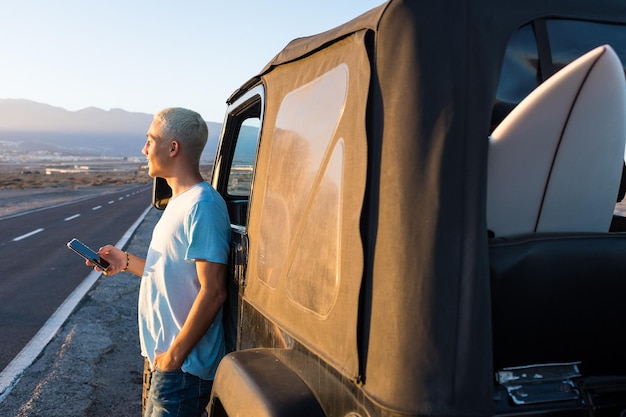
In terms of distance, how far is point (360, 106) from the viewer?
152cm

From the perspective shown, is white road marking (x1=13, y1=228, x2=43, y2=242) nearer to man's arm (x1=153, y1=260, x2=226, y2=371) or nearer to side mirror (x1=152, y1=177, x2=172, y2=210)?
side mirror (x1=152, y1=177, x2=172, y2=210)

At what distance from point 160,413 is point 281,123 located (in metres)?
1.32

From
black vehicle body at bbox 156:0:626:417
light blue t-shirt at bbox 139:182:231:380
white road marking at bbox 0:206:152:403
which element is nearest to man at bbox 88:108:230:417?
light blue t-shirt at bbox 139:182:231:380

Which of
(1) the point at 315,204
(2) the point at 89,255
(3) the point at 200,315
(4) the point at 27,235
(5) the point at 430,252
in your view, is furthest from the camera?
(4) the point at 27,235

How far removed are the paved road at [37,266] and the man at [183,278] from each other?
11.2 ft

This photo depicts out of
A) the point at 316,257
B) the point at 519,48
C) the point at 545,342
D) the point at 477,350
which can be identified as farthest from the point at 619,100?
the point at 316,257

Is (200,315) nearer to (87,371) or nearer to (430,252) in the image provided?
(430,252)

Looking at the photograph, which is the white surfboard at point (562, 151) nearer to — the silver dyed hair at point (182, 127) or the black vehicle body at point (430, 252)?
the black vehicle body at point (430, 252)

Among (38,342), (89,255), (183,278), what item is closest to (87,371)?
(38,342)

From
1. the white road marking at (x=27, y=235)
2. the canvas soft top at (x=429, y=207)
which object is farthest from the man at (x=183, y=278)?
the white road marking at (x=27, y=235)

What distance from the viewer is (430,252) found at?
1279 mm

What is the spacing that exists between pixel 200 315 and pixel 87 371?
118 inches

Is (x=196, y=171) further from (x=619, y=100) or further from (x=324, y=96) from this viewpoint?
(x=619, y=100)

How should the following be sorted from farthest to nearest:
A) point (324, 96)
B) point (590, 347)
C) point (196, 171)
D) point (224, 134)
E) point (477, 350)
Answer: point (224, 134) → point (196, 171) → point (324, 96) → point (590, 347) → point (477, 350)
